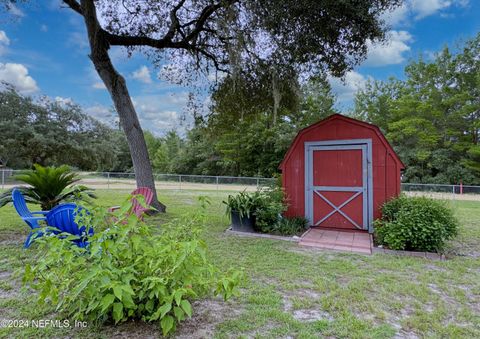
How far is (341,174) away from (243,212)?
1.97 meters

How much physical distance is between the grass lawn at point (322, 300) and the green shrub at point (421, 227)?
293mm

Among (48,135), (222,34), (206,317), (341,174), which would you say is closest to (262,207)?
(341,174)

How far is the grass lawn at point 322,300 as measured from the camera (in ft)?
6.70

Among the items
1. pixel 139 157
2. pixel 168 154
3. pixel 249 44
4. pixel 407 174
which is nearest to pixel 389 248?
pixel 249 44

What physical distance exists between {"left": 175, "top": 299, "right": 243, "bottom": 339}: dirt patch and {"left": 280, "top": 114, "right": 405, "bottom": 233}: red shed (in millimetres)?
3505

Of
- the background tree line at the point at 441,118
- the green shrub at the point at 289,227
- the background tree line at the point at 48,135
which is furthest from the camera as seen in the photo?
the background tree line at the point at 48,135

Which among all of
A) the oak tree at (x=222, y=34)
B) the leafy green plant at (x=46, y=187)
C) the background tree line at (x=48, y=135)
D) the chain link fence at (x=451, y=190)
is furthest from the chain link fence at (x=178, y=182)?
the leafy green plant at (x=46, y=187)

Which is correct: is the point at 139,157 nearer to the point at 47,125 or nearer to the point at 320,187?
the point at 320,187

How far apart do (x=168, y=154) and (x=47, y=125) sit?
1506 centimetres

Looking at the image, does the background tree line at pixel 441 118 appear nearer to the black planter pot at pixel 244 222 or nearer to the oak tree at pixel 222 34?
the oak tree at pixel 222 34

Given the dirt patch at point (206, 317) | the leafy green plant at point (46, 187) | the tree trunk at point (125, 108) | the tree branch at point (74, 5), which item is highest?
the tree branch at point (74, 5)

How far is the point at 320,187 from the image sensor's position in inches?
217

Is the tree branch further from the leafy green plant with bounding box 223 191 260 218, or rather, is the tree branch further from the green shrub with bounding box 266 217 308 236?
the green shrub with bounding box 266 217 308 236

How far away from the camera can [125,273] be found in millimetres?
1841
